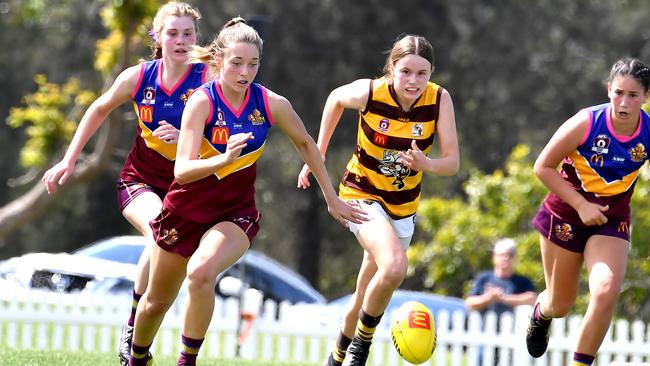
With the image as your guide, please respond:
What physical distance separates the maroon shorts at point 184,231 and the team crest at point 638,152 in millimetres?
2400

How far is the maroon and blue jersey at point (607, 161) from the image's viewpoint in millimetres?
6944

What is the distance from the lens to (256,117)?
6215 mm

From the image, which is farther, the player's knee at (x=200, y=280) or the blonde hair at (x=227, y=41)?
the blonde hair at (x=227, y=41)

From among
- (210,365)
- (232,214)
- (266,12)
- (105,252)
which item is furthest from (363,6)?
(232,214)

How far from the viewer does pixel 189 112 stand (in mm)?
6059

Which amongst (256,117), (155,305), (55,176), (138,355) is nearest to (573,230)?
(256,117)

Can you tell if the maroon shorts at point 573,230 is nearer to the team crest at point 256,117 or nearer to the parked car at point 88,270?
the team crest at point 256,117

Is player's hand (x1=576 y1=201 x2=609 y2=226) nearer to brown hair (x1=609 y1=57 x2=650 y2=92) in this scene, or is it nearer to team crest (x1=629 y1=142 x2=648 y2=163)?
team crest (x1=629 y1=142 x2=648 y2=163)

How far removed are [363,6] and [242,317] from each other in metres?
16.6

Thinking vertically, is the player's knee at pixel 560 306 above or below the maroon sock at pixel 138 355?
above

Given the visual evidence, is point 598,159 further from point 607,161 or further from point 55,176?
point 55,176

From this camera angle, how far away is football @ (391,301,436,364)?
7.02 m

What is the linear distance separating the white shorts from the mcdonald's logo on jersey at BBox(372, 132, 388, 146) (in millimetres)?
364

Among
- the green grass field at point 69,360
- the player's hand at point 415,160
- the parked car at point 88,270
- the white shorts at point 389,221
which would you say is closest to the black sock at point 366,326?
the white shorts at point 389,221
